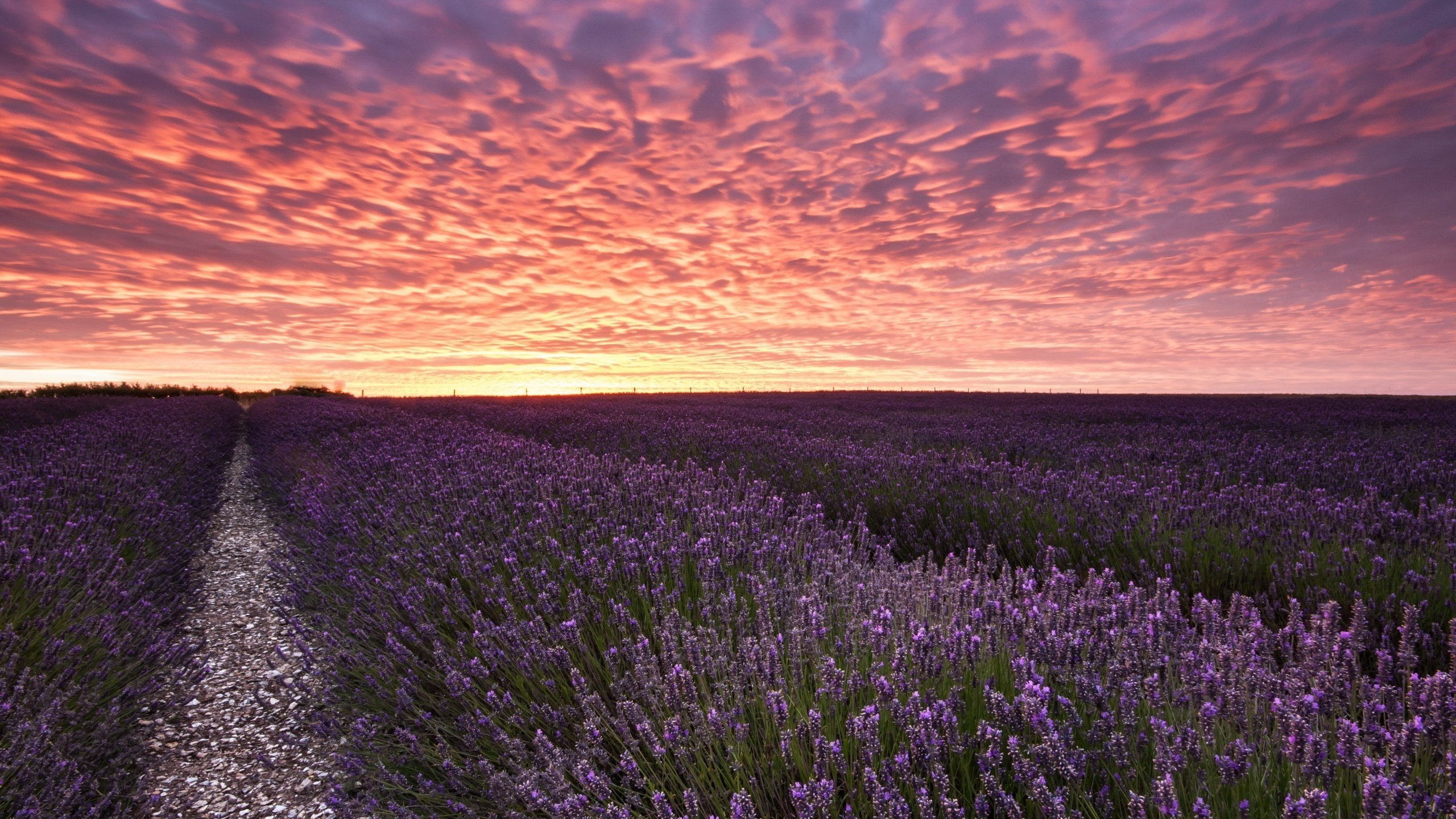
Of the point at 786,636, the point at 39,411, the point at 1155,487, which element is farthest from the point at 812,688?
the point at 39,411

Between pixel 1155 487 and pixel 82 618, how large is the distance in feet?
22.4

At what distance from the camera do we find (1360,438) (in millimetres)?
9188

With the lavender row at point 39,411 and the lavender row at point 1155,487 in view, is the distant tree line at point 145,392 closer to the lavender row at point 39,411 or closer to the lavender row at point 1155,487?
the lavender row at point 39,411

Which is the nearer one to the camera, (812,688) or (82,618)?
(812,688)

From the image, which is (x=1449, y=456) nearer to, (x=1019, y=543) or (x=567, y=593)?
(x=1019, y=543)

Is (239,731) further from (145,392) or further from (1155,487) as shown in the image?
(145,392)

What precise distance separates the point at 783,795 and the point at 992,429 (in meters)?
10.3

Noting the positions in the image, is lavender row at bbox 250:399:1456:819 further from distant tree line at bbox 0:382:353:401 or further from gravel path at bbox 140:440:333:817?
distant tree line at bbox 0:382:353:401

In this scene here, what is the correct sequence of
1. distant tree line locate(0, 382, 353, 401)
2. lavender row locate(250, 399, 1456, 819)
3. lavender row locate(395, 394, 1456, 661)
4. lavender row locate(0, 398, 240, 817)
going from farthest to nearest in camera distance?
distant tree line locate(0, 382, 353, 401) < lavender row locate(395, 394, 1456, 661) < lavender row locate(0, 398, 240, 817) < lavender row locate(250, 399, 1456, 819)

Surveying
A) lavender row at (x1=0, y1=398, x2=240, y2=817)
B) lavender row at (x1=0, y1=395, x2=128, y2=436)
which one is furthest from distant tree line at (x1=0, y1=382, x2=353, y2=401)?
lavender row at (x1=0, y1=398, x2=240, y2=817)

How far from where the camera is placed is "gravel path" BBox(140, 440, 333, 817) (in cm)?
268

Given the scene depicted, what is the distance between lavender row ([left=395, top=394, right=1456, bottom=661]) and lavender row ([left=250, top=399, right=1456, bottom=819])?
0.34m

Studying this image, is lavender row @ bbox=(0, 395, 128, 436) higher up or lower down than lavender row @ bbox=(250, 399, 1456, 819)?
higher up

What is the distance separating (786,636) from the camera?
7.72 feet
